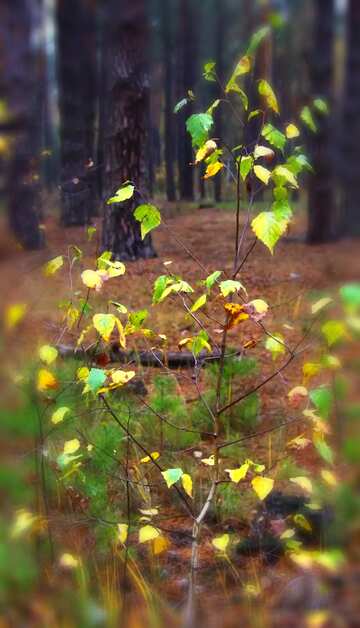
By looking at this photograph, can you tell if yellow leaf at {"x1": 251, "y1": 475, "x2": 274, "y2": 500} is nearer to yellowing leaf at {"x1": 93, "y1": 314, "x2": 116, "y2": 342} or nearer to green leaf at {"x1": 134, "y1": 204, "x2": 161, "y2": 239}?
yellowing leaf at {"x1": 93, "y1": 314, "x2": 116, "y2": 342}

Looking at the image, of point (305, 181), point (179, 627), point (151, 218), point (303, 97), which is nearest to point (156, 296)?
point (151, 218)

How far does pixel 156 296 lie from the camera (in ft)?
6.94

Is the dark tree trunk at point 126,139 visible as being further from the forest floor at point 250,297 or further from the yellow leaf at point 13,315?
the yellow leaf at point 13,315

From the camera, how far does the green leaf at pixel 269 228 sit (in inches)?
75.5

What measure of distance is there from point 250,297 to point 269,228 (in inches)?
89.8

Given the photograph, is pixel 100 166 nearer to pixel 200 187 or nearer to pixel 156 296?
pixel 200 187

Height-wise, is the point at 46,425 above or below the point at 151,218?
below

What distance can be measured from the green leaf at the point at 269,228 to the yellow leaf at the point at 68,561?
3.65ft

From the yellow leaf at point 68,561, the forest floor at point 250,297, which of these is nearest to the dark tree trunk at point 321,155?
the forest floor at point 250,297

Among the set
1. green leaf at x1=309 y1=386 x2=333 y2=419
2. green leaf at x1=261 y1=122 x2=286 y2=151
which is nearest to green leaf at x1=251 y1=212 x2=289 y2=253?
green leaf at x1=261 y1=122 x2=286 y2=151

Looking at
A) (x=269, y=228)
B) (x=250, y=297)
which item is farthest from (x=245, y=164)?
(x=250, y=297)

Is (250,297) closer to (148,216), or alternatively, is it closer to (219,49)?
(148,216)

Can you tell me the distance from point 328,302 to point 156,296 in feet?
1.72

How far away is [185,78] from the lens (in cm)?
662
